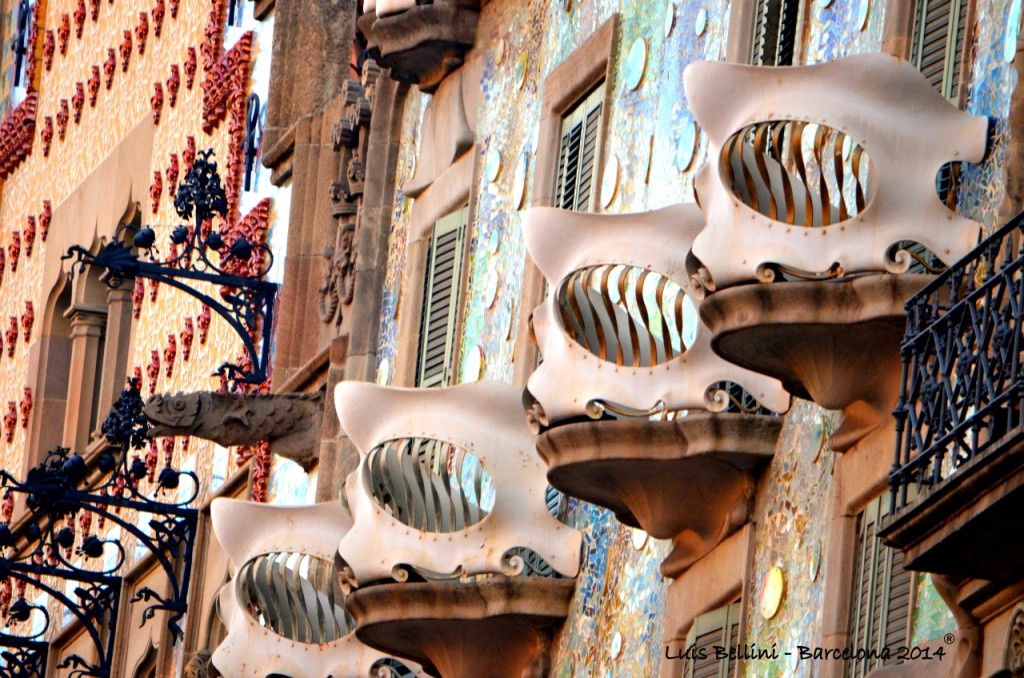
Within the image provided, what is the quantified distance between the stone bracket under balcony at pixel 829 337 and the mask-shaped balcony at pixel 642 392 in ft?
3.18

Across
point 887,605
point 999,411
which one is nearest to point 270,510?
point 887,605

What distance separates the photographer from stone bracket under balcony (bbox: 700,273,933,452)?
1466 centimetres

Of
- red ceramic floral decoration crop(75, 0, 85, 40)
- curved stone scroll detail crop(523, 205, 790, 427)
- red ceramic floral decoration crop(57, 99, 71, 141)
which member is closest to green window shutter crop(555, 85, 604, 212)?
curved stone scroll detail crop(523, 205, 790, 427)

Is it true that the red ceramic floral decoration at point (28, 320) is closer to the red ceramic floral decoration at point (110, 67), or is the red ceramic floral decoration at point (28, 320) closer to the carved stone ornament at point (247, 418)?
the red ceramic floral decoration at point (110, 67)

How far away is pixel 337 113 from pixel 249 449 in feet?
8.70

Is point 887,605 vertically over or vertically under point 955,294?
under

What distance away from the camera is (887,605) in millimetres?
14688

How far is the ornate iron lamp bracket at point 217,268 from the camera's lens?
25.9 metres

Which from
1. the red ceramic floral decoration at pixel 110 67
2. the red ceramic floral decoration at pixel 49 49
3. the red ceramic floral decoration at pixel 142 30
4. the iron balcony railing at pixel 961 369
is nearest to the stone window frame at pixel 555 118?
the iron balcony railing at pixel 961 369

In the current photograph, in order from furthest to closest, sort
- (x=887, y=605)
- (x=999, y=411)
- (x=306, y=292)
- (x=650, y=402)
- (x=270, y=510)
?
(x=306, y=292) < (x=270, y=510) < (x=650, y=402) < (x=887, y=605) < (x=999, y=411)

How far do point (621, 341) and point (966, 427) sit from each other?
4106 mm

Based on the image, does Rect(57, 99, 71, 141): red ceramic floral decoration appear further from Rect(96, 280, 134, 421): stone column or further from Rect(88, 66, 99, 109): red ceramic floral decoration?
Rect(96, 280, 134, 421): stone column

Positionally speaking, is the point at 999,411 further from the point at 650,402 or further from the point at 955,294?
the point at 650,402

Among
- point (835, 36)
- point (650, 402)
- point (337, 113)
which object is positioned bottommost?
point (650, 402)
